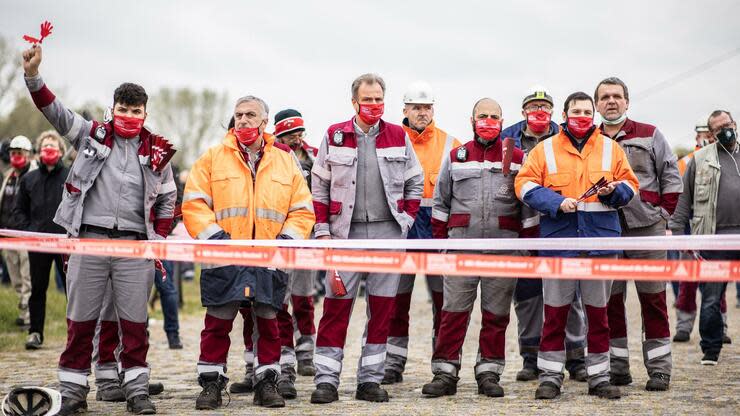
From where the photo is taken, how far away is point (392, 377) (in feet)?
27.7

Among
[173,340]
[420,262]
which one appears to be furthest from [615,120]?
[173,340]

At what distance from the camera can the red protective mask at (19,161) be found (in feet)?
41.1

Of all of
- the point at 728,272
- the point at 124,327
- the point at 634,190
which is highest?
the point at 634,190

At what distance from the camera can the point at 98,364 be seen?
756 cm

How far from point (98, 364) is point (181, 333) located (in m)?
5.90

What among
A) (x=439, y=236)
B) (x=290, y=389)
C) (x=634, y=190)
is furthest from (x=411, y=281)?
(x=634, y=190)

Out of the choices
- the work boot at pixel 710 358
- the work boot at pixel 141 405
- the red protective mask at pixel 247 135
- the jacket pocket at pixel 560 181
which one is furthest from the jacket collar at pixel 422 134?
the work boot at pixel 141 405

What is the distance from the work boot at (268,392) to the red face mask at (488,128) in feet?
8.83

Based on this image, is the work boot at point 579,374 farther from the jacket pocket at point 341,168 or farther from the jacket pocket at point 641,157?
the jacket pocket at point 341,168

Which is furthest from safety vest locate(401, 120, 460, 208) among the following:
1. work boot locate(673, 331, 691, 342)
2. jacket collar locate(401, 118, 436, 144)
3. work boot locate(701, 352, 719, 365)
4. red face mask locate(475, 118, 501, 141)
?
work boot locate(673, 331, 691, 342)

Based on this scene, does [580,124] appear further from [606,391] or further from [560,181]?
[606,391]

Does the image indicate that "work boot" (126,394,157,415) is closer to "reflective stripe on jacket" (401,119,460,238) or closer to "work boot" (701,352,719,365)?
"reflective stripe on jacket" (401,119,460,238)

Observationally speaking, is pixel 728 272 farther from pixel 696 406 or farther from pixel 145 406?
pixel 145 406

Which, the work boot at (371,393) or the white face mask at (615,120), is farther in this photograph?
the white face mask at (615,120)
